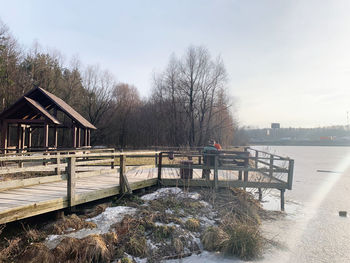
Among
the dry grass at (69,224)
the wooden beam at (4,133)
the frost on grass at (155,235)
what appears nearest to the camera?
the frost on grass at (155,235)

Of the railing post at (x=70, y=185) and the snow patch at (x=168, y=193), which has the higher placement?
the railing post at (x=70, y=185)

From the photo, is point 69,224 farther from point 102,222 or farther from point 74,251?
point 74,251

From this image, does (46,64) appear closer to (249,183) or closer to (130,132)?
(130,132)

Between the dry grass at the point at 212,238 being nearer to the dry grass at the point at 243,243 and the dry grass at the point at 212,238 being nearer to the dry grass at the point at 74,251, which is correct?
the dry grass at the point at 243,243

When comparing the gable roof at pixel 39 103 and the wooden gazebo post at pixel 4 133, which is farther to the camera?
the wooden gazebo post at pixel 4 133

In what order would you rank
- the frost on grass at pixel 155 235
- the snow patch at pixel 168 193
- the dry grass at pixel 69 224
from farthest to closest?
the snow patch at pixel 168 193 → the dry grass at pixel 69 224 → the frost on grass at pixel 155 235

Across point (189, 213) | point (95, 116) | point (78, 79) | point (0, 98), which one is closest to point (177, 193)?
point (189, 213)

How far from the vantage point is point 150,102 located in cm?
4156

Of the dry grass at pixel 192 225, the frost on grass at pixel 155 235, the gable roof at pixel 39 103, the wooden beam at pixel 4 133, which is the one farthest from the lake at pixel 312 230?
the wooden beam at pixel 4 133

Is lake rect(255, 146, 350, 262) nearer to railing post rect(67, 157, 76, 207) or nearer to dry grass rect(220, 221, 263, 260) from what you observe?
dry grass rect(220, 221, 263, 260)

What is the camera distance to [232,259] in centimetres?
474

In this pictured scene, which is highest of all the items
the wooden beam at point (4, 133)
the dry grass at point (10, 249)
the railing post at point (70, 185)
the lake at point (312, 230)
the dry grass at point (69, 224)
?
the wooden beam at point (4, 133)

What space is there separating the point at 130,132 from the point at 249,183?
34994mm

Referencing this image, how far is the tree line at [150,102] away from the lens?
29.5 m
